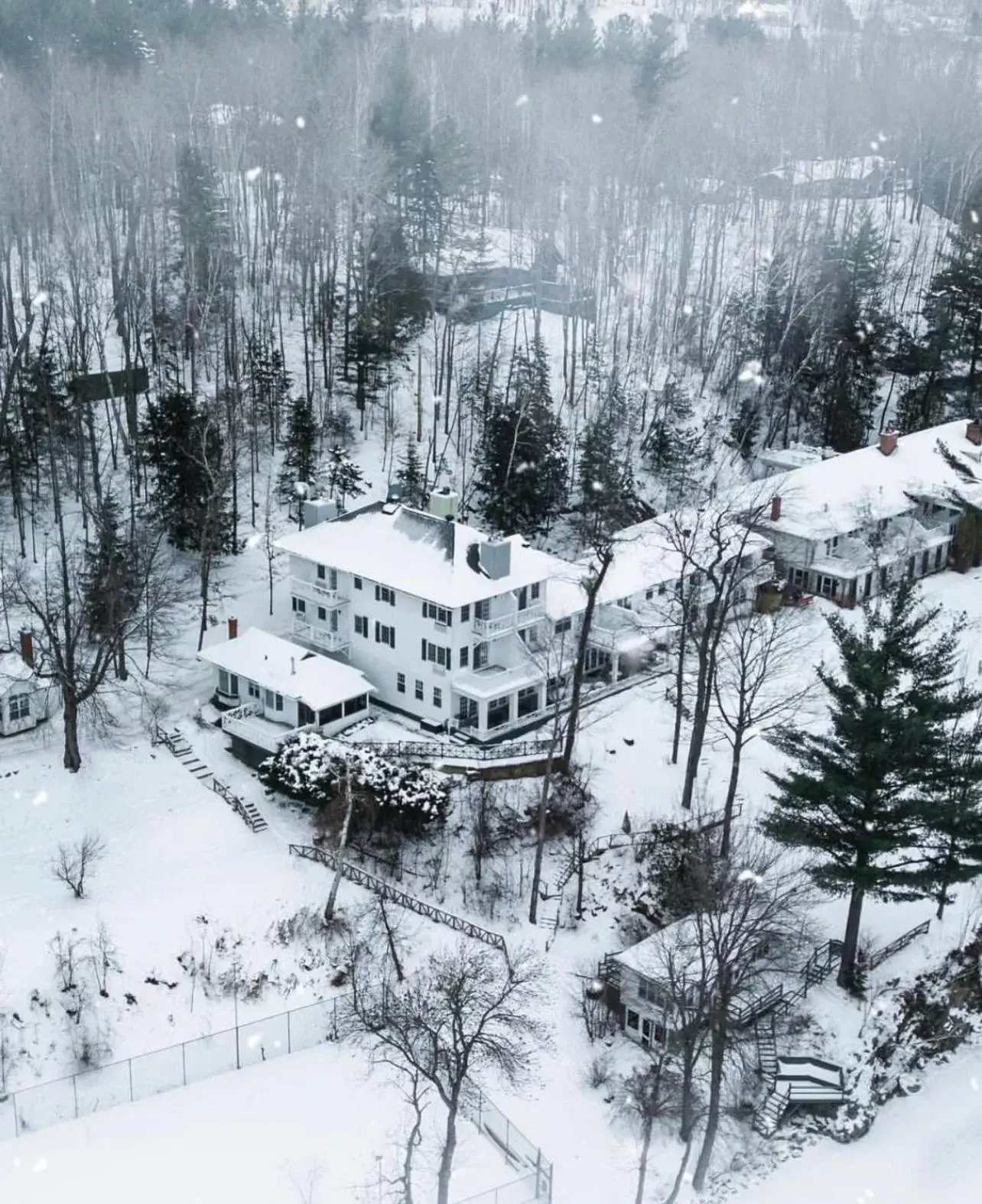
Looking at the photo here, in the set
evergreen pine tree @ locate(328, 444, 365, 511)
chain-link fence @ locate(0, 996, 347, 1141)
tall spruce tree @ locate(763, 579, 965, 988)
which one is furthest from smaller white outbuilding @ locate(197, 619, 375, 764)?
tall spruce tree @ locate(763, 579, 965, 988)

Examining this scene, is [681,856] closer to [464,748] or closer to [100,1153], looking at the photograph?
[464,748]

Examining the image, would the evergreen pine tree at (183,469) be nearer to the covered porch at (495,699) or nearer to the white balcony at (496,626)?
the white balcony at (496,626)

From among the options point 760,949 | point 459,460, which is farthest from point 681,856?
point 459,460

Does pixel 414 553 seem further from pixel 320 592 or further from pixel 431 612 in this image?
pixel 320 592

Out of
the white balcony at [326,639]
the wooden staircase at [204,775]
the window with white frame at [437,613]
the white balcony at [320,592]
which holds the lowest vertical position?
the wooden staircase at [204,775]

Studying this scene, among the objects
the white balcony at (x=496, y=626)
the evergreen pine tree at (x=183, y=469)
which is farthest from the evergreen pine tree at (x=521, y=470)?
the evergreen pine tree at (x=183, y=469)

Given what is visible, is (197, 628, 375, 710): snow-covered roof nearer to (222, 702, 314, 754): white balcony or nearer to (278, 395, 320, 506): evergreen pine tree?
(222, 702, 314, 754): white balcony
